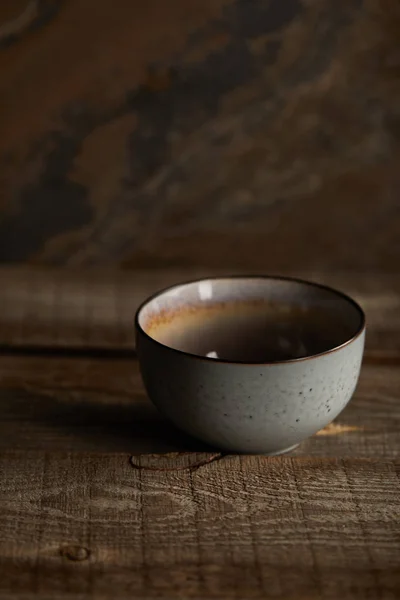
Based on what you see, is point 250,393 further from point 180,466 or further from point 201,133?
point 201,133

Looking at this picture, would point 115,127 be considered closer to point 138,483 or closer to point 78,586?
point 138,483

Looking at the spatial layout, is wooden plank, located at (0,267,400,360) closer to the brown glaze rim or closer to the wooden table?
the wooden table

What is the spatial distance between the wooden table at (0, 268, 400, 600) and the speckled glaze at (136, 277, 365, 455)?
1.0 inches

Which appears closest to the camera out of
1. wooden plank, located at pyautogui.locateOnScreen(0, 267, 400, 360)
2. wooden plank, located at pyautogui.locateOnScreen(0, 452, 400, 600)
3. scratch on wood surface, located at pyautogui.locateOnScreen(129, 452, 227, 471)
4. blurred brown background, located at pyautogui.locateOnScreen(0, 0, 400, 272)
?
wooden plank, located at pyautogui.locateOnScreen(0, 452, 400, 600)

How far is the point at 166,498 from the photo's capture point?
566 mm

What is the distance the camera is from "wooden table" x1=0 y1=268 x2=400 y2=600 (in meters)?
0.49

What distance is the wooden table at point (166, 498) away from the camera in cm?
49

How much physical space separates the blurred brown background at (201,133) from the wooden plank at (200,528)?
0.51m

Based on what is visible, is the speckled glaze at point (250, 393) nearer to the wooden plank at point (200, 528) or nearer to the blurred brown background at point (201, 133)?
the wooden plank at point (200, 528)

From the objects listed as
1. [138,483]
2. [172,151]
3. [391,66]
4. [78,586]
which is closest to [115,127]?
[172,151]

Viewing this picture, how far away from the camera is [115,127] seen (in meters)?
1.03

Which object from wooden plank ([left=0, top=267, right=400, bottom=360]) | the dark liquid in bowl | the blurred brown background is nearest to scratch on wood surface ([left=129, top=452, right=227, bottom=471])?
the dark liquid in bowl

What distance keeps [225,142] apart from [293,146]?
0.08m

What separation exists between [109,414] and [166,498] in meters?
0.14
